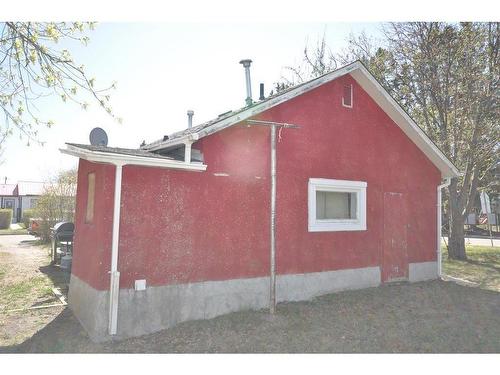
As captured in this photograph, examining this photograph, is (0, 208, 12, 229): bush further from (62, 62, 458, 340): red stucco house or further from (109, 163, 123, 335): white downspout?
(109, 163, 123, 335): white downspout

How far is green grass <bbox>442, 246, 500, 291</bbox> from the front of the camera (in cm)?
1161

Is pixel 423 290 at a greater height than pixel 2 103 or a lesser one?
lesser

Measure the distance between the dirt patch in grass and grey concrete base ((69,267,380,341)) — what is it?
0.77m

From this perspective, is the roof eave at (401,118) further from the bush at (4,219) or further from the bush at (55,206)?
the bush at (4,219)

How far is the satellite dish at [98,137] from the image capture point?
8930 millimetres

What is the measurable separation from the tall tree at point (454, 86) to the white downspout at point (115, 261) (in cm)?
1445

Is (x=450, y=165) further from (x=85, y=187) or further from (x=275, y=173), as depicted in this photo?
(x=85, y=187)

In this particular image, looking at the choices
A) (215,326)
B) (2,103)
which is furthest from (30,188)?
(215,326)

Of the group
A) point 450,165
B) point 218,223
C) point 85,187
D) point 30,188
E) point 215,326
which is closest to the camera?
point 215,326

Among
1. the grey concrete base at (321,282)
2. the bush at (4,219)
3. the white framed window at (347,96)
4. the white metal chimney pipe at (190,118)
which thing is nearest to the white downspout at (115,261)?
the grey concrete base at (321,282)

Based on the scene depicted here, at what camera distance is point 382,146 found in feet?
34.0

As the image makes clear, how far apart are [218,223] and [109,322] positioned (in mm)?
2553

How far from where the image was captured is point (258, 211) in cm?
799

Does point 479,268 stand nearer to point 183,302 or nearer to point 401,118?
point 401,118
